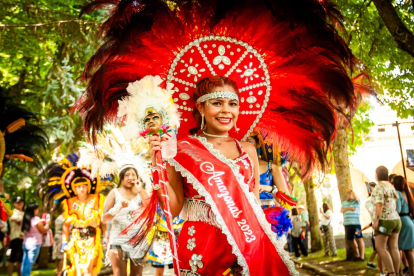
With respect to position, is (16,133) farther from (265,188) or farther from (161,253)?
(265,188)

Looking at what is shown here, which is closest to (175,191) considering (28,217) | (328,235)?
(28,217)

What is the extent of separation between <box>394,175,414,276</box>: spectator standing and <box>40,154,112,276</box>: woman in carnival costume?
18.0ft

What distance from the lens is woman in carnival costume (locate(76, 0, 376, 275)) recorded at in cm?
323

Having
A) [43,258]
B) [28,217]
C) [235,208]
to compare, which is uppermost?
[28,217]

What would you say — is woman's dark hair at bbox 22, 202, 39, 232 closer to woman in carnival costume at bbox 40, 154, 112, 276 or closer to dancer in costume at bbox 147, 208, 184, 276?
woman in carnival costume at bbox 40, 154, 112, 276

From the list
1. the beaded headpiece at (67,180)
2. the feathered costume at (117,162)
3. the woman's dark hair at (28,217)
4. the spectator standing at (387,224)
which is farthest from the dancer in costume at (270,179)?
the woman's dark hair at (28,217)

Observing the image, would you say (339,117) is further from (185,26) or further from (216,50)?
(185,26)

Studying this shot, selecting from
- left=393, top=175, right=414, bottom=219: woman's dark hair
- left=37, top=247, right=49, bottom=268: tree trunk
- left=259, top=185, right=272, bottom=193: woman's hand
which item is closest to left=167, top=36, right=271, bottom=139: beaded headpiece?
left=259, top=185, right=272, bottom=193: woman's hand

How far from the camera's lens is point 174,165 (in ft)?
11.2

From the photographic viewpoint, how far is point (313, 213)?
16953 mm

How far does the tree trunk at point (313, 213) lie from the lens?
16.6 meters

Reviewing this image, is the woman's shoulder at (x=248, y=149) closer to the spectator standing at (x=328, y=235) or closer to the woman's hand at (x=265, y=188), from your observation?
the woman's hand at (x=265, y=188)

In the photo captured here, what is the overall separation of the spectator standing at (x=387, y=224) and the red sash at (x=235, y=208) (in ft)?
17.1

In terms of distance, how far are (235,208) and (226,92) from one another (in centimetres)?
92
